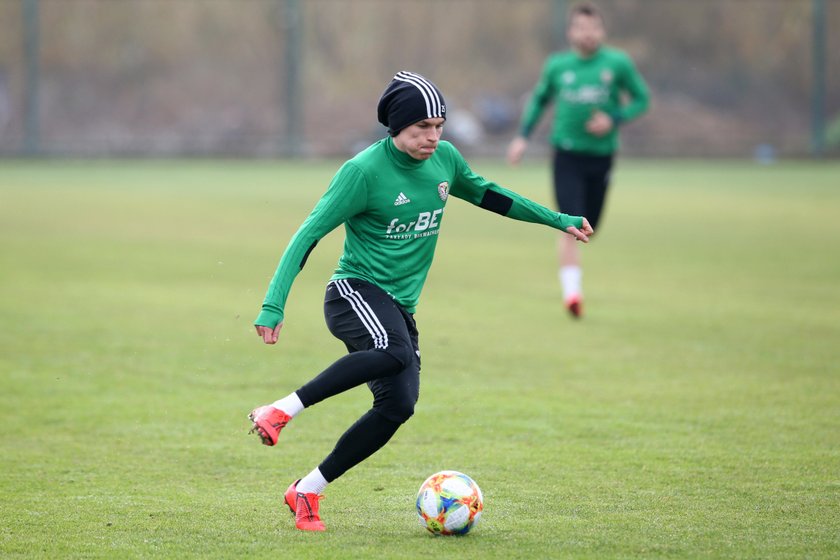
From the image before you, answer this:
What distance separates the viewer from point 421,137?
17.4 feet

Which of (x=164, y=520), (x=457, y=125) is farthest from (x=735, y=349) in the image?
(x=457, y=125)

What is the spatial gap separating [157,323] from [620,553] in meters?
6.61

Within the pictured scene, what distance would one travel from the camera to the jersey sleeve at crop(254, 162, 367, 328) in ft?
16.7

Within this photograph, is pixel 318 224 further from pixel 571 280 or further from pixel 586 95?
pixel 586 95

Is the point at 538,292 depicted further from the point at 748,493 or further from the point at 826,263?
the point at 748,493

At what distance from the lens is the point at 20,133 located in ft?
119

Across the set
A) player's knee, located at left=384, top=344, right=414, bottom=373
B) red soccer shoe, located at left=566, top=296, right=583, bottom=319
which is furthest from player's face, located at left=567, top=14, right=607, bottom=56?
player's knee, located at left=384, top=344, right=414, bottom=373

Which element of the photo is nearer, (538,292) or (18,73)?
(538,292)

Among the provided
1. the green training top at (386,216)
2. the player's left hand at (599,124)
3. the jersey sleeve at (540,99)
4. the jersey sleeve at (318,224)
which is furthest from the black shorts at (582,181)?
the jersey sleeve at (318,224)

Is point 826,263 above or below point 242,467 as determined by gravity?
below

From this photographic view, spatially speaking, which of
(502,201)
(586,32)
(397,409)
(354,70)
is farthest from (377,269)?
(354,70)

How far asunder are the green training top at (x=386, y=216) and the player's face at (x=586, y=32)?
629 centimetres

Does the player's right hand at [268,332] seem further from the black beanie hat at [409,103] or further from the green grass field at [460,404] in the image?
the black beanie hat at [409,103]

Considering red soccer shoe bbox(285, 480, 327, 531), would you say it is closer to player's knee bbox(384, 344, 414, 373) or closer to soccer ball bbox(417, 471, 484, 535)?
soccer ball bbox(417, 471, 484, 535)
